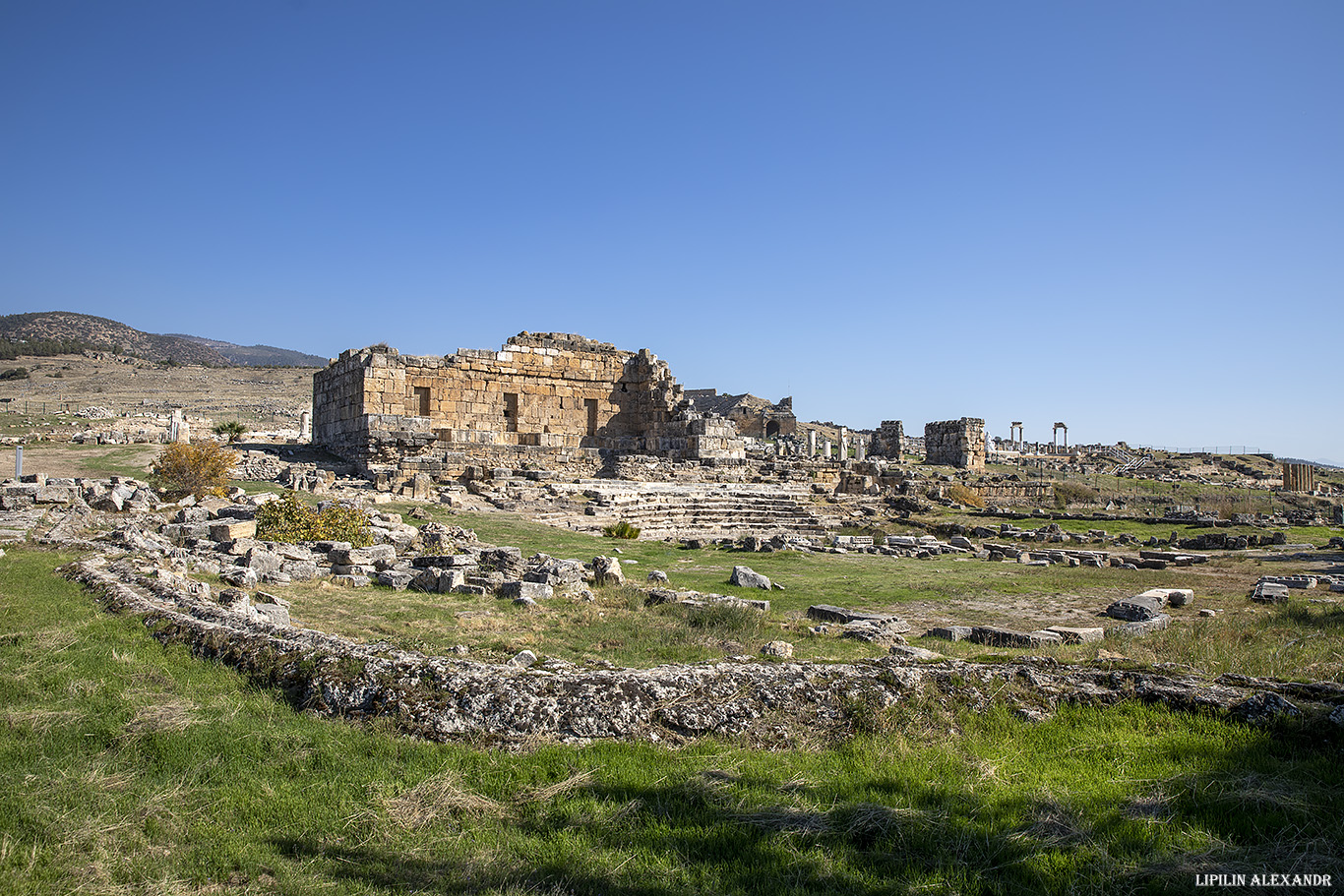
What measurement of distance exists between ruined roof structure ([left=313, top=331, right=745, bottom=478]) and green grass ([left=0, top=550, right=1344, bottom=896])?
17091 mm

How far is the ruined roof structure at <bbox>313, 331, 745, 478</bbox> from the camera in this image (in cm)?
2194

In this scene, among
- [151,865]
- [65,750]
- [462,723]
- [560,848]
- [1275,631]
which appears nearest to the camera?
[151,865]

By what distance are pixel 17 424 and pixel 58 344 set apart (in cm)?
4925

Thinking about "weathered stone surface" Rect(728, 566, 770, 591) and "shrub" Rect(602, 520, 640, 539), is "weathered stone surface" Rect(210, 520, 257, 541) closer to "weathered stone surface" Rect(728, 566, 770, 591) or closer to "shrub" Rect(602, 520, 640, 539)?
"weathered stone surface" Rect(728, 566, 770, 591)

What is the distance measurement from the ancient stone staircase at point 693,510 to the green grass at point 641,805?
13.9 meters

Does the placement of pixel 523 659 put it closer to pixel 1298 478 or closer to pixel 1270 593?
pixel 1270 593

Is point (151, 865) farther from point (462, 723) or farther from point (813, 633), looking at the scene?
point (813, 633)

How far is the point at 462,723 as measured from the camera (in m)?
4.17

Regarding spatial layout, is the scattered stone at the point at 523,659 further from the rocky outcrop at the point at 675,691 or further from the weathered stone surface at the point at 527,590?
the weathered stone surface at the point at 527,590

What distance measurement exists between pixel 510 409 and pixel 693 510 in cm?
910

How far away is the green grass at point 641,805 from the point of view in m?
2.93

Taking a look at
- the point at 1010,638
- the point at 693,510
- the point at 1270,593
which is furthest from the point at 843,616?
the point at 693,510

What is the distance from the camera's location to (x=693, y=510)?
2038 centimetres

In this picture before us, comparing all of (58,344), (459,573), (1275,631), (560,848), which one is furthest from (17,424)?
(58,344)
